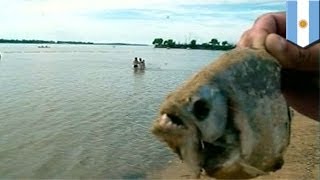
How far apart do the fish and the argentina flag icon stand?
0.26m

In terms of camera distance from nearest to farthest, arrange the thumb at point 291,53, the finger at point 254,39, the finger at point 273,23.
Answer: the thumb at point 291,53, the finger at point 254,39, the finger at point 273,23

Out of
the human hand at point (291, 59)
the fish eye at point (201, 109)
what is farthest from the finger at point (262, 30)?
the fish eye at point (201, 109)

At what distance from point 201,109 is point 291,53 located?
73cm

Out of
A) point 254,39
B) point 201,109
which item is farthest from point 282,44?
point 201,109

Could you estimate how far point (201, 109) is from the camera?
2.66 m

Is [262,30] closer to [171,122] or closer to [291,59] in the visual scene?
[291,59]

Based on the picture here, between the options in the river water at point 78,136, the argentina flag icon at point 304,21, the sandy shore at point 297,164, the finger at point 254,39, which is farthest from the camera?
the river water at point 78,136

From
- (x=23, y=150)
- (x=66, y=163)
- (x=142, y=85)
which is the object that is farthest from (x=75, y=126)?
(x=142, y=85)

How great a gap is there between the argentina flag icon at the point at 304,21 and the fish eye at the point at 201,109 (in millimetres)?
632

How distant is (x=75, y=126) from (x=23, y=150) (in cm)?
766

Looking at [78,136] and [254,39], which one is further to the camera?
[78,136]

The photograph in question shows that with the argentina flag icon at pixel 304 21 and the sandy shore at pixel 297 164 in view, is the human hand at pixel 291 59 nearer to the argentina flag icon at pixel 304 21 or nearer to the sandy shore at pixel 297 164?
the argentina flag icon at pixel 304 21

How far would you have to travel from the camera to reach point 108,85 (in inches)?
2507

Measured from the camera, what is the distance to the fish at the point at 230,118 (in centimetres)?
265
